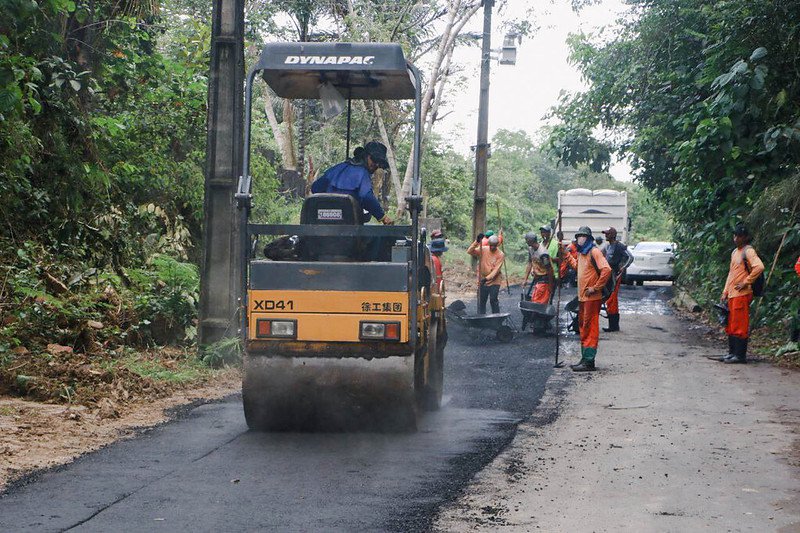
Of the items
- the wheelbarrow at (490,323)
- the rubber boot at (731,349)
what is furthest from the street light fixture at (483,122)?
the rubber boot at (731,349)

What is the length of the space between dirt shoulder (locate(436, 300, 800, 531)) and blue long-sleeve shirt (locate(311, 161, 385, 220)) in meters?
2.28

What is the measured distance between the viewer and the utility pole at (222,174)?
1205cm

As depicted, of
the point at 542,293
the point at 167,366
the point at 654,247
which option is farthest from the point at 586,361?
the point at 654,247

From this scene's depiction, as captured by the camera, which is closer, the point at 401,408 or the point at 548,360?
the point at 401,408

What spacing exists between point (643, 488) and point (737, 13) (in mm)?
10393

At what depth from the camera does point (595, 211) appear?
1254 inches

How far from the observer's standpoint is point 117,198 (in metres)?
14.4

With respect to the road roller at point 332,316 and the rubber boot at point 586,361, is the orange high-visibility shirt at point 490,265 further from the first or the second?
the road roller at point 332,316

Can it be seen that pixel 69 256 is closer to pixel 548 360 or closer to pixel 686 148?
pixel 548 360

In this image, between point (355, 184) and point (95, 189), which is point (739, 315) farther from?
point (95, 189)

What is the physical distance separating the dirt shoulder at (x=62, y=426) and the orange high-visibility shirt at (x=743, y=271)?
7.14m

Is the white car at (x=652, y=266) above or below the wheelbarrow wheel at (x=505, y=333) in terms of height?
above

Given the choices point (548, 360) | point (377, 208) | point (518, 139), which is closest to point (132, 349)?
point (377, 208)

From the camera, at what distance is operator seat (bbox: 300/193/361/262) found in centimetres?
823
